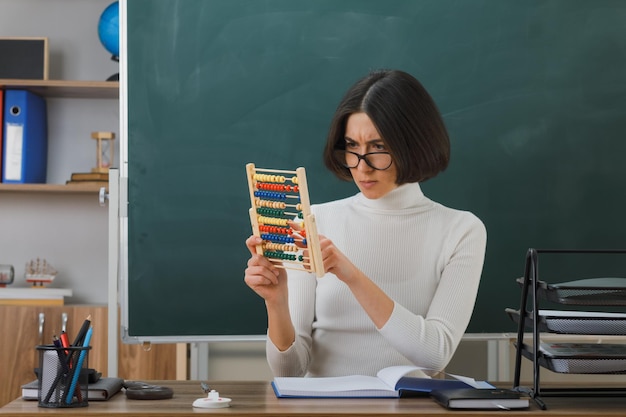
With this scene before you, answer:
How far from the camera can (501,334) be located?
2572 millimetres

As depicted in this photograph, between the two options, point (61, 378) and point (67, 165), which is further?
point (67, 165)

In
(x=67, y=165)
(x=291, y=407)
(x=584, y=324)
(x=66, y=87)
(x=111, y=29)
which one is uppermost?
(x=111, y=29)

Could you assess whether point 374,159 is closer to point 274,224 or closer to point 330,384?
point 274,224

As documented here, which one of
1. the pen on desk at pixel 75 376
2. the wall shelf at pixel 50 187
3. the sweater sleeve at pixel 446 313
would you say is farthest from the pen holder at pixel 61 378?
the wall shelf at pixel 50 187

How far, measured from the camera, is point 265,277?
170cm

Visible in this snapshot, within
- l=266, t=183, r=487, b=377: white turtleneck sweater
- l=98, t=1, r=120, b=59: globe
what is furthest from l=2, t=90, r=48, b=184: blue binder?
l=266, t=183, r=487, b=377: white turtleneck sweater

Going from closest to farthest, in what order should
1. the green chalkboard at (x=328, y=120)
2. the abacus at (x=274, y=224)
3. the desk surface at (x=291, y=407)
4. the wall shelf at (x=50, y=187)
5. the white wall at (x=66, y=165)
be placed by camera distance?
the desk surface at (x=291, y=407)
the abacus at (x=274, y=224)
the green chalkboard at (x=328, y=120)
the wall shelf at (x=50, y=187)
the white wall at (x=66, y=165)

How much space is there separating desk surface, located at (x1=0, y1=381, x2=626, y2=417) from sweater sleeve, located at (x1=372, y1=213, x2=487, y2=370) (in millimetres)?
216

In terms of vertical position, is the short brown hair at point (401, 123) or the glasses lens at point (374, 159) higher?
the short brown hair at point (401, 123)

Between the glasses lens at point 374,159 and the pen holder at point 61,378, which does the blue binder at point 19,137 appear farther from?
the pen holder at point 61,378

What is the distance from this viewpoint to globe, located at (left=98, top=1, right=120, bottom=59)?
3367mm

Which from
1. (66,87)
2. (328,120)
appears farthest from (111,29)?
(328,120)

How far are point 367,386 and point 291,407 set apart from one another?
195 mm

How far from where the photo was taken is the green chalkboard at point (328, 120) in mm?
2539
